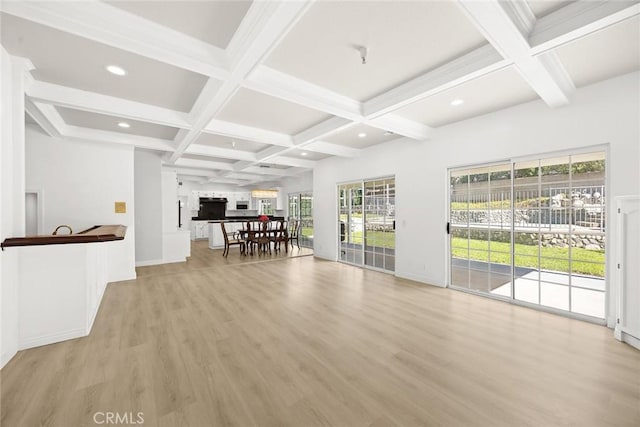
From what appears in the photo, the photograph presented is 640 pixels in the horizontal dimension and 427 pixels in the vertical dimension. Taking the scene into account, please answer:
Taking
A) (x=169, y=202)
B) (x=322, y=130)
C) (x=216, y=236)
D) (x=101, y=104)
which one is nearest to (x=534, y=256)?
(x=322, y=130)

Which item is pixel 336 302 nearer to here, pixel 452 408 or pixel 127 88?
pixel 452 408

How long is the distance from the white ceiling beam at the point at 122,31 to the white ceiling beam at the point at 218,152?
11.7 feet

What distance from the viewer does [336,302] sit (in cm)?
379

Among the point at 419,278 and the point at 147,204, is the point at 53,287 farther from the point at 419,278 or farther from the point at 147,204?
the point at 419,278

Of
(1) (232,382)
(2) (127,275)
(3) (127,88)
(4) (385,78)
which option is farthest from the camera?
(2) (127,275)

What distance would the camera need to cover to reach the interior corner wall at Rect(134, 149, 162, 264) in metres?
6.20

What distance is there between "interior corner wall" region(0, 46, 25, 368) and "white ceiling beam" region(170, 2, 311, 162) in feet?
6.04

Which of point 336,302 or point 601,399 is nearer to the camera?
point 601,399

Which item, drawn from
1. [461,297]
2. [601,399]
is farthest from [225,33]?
[461,297]

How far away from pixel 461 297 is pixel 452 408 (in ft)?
8.63

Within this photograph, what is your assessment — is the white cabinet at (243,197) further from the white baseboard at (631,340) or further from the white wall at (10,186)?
the white baseboard at (631,340)

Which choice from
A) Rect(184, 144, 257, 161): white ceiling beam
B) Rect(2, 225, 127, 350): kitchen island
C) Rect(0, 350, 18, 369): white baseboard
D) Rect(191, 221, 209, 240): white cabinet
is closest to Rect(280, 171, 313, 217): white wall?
Rect(184, 144, 257, 161): white ceiling beam

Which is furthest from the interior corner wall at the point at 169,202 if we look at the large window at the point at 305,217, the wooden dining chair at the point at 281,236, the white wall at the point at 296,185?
the large window at the point at 305,217

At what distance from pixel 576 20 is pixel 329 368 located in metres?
3.22
